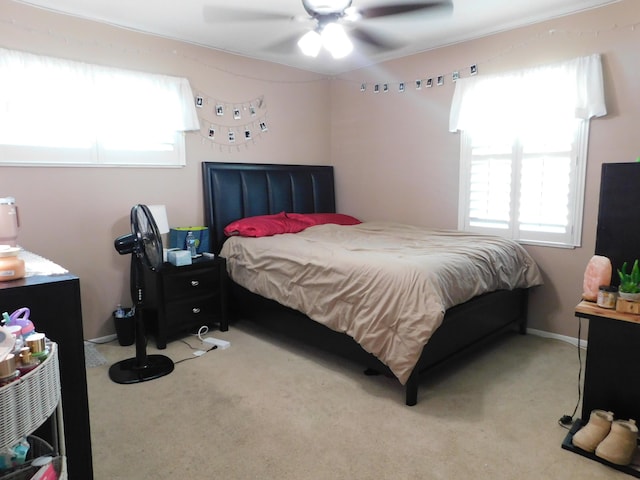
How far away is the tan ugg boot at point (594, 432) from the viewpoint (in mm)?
2004

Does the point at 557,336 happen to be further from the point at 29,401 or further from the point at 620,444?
the point at 29,401

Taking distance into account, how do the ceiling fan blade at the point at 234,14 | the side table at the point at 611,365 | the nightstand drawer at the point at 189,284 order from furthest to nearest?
the nightstand drawer at the point at 189,284
the ceiling fan blade at the point at 234,14
the side table at the point at 611,365

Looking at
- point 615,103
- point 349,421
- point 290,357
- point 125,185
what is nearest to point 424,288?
point 349,421

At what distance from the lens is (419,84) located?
421cm

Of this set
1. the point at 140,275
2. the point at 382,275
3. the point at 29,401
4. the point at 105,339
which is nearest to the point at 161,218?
the point at 140,275

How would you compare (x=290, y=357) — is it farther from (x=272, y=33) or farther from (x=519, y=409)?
(x=272, y=33)

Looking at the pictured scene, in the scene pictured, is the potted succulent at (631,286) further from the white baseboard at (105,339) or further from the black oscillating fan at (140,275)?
the white baseboard at (105,339)

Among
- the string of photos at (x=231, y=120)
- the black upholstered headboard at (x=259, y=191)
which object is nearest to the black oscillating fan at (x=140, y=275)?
the black upholstered headboard at (x=259, y=191)

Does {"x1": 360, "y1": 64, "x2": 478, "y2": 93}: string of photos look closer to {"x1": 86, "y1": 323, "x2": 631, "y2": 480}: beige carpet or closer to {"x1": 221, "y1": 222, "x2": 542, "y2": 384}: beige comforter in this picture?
{"x1": 221, "y1": 222, "x2": 542, "y2": 384}: beige comforter

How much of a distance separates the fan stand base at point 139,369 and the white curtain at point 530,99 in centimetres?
310

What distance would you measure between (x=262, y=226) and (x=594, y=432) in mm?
2785

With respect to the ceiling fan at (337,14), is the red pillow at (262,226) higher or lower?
lower

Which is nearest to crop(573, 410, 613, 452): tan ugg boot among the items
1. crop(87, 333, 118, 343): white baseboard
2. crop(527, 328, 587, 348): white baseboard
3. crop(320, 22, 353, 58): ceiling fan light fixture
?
crop(527, 328, 587, 348): white baseboard

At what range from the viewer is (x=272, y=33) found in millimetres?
3670
